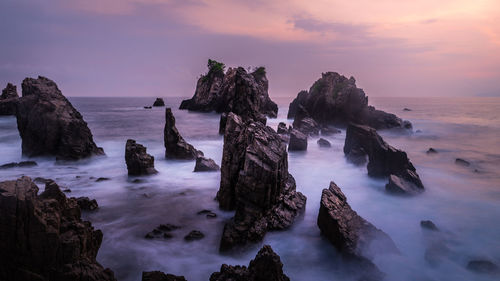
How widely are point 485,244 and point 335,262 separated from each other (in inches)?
207

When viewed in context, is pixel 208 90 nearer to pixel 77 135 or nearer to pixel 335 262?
→ pixel 77 135

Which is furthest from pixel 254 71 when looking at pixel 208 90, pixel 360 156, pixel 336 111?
pixel 360 156

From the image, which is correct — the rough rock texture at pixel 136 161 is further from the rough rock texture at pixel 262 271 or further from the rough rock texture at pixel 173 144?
the rough rock texture at pixel 262 271

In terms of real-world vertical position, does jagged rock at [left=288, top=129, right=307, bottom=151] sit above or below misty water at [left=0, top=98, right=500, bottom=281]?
above

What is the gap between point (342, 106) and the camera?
1742 inches

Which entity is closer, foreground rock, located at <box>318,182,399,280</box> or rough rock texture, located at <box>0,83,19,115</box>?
foreground rock, located at <box>318,182,399,280</box>

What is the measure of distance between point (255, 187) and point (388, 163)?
9.65 metres

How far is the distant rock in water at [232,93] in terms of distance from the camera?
131ft

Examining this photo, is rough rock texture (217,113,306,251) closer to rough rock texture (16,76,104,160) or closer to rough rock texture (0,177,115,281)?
rough rock texture (0,177,115,281)

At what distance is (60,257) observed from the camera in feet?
17.0

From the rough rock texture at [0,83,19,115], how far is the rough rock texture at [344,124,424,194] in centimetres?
5909

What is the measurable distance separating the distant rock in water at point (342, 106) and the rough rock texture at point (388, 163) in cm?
2239

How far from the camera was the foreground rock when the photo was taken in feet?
25.2

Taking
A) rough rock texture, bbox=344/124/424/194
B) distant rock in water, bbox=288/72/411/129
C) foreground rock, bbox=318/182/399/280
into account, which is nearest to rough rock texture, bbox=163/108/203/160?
rough rock texture, bbox=344/124/424/194
